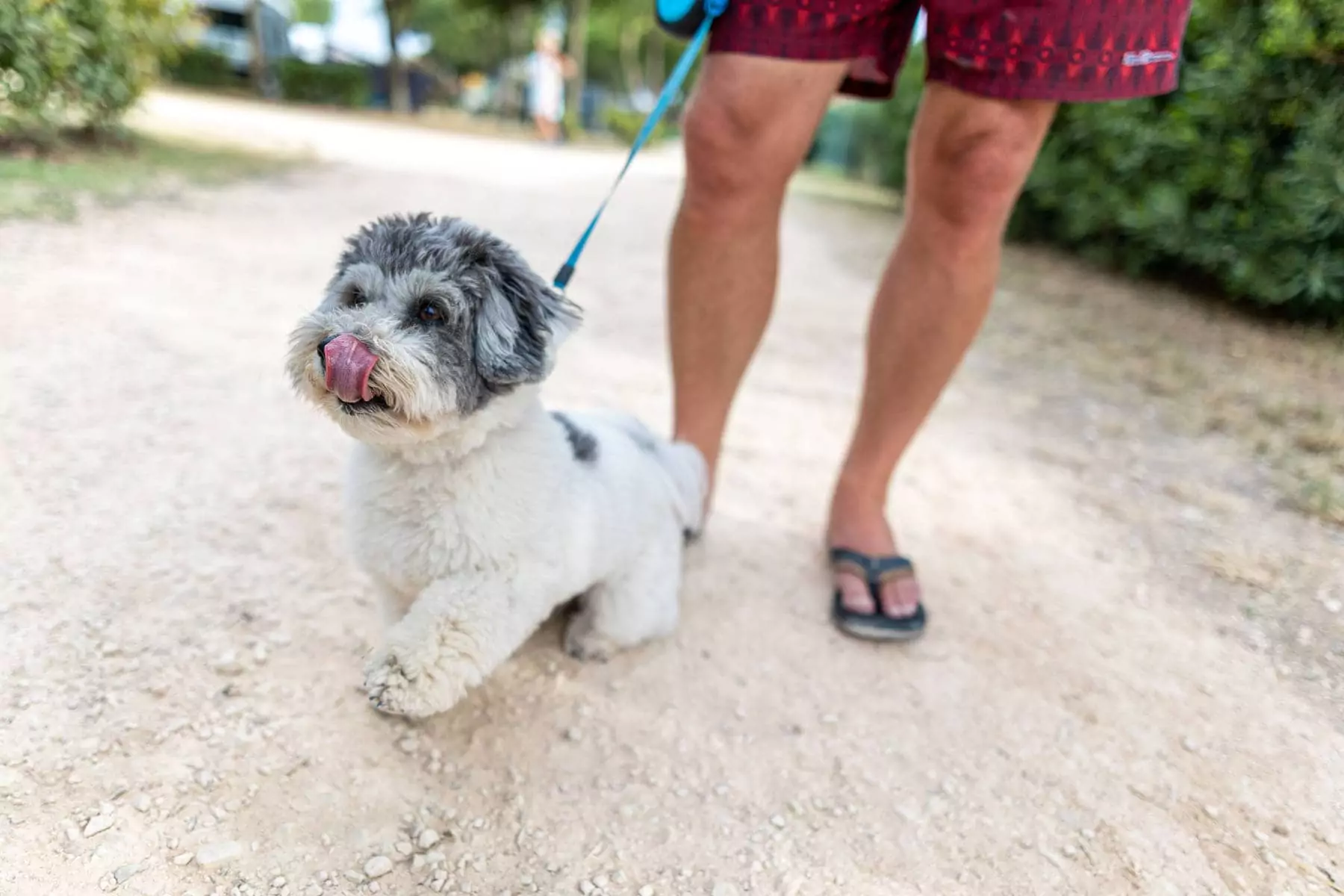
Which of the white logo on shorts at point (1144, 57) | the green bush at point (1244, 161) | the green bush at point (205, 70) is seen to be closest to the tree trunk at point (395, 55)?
the green bush at point (205, 70)

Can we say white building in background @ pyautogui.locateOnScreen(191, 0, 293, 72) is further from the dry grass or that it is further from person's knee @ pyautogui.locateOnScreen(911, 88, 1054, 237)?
person's knee @ pyautogui.locateOnScreen(911, 88, 1054, 237)

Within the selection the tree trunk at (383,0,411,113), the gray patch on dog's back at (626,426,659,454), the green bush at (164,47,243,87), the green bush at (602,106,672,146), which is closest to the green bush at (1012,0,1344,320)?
the gray patch on dog's back at (626,426,659,454)

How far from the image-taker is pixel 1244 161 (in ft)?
16.7

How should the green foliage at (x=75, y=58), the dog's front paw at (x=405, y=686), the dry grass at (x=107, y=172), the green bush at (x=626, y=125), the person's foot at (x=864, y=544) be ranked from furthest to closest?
the green bush at (x=626, y=125) < the green foliage at (x=75, y=58) < the dry grass at (x=107, y=172) < the person's foot at (x=864, y=544) < the dog's front paw at (x=405, y=686)

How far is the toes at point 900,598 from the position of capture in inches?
87.1

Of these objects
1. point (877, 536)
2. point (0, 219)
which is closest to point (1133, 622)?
point (877, 536)

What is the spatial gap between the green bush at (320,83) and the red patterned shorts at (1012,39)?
917 inches

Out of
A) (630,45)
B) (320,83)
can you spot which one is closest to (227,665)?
(320,83)

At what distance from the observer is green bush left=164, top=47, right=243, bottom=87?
19.8m

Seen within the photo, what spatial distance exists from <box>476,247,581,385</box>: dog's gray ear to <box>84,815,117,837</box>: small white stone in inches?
36.8

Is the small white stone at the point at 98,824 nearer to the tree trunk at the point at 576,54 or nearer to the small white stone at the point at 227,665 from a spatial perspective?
the small white stone at the point at 227,665

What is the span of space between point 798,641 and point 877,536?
0.43 m

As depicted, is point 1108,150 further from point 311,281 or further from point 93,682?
point 93,682

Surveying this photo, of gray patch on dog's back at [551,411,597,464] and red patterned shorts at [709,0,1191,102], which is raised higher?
red patterned shorts at [709,0,1191,102]
